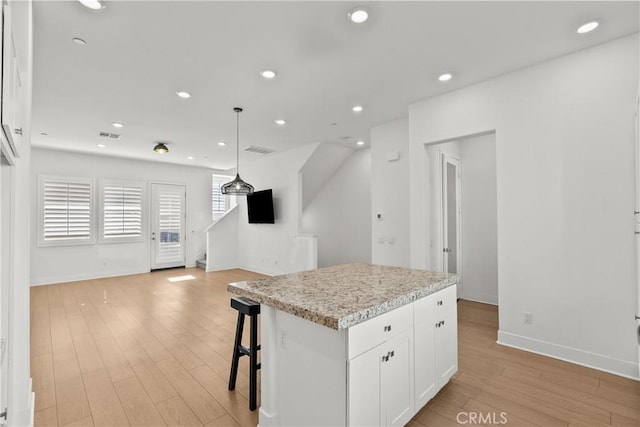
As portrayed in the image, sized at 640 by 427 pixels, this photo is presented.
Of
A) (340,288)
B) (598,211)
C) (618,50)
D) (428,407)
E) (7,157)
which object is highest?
(618,50)

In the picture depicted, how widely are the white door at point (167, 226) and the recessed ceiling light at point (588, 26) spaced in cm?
824

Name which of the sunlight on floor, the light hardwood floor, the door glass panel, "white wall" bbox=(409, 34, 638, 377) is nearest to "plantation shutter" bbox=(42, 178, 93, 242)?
the door glass panel

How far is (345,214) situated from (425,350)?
5.29m

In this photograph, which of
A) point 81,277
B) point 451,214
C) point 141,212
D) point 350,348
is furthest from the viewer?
point 141,212

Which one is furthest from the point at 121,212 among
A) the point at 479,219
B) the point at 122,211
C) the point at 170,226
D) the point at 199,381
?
the point at 479,219

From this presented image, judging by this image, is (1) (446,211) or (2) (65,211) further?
(2) (65,211)

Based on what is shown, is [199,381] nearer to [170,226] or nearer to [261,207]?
[261,207]

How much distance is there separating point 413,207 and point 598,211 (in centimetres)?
175

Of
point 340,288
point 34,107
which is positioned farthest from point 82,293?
point 340,288

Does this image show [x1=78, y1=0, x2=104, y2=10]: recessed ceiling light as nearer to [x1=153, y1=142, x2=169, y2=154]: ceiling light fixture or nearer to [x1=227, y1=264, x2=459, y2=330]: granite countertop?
[x1=227, y1=264, x2=459, y2=330]: granite countertop

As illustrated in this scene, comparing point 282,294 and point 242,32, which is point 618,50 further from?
point 282,294

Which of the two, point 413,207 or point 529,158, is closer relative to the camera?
point 529,158

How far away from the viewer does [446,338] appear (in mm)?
2324

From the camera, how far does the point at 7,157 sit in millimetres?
1349
